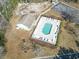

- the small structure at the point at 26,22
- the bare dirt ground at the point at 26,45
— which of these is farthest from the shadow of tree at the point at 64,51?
the small structure at the point at 26,22

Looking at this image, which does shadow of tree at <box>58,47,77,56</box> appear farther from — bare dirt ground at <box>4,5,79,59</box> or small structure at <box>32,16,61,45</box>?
small structure at <box>32,16,61,45</box>

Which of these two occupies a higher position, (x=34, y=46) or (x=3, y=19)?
(x=3, y=19)

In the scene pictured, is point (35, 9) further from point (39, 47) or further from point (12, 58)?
point (12, 58)

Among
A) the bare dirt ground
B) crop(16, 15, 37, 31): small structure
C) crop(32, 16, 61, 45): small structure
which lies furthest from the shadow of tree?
crop(16, 15, 37, 31): small structure

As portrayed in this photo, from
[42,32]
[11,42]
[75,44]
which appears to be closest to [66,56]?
[75,44]

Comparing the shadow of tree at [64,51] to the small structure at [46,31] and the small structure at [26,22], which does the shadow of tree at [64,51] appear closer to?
the small structure at [46,31]
